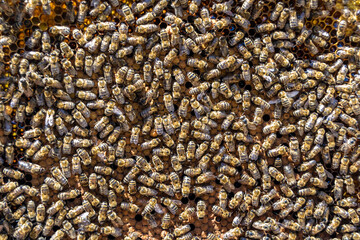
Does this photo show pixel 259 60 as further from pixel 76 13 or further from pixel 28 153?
pixel 28 153

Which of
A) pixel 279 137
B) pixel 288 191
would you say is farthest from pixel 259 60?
pixel 288 191

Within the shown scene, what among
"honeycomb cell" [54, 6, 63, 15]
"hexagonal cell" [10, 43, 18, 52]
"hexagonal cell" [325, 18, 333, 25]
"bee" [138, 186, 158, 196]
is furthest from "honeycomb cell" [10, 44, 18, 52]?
"hexagonal cell" [325, 18, 333, 25]

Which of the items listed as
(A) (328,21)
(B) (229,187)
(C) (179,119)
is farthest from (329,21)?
(B) (229,187)

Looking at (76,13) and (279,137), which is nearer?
(76,13)

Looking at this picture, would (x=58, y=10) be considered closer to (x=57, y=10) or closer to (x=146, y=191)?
(x=57, y=10)

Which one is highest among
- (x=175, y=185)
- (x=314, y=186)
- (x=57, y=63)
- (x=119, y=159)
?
(x=57, y=63)

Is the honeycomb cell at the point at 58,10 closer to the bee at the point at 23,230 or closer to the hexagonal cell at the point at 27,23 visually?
the hexagonal cell at the point at 27,23

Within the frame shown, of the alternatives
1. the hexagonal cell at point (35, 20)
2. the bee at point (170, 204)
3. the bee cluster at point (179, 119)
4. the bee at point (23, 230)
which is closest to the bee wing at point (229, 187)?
the bee cluster at point (179, 119)

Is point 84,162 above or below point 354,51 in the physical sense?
below

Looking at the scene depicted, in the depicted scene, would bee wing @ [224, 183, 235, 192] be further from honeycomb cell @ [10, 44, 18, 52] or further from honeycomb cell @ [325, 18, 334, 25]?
honeycomb cell @ [10, 44, 18, 52]
